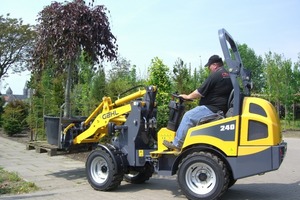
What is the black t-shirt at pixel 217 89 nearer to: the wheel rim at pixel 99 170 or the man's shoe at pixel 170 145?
the man's shoe at pixel 170 145

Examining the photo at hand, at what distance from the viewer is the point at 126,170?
7.98 m

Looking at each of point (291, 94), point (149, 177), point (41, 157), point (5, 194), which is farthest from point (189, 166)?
point (291, 94)

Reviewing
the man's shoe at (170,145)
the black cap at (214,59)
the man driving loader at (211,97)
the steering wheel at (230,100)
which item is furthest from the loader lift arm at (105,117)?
the steering wheel at (230,100)

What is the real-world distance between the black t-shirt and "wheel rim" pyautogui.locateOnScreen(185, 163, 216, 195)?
1.00m

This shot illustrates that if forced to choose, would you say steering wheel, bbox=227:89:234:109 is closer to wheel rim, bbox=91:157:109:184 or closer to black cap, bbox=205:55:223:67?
black cap, bbox=205:55:223:67

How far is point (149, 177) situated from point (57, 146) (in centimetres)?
211

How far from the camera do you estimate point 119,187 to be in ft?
27.2

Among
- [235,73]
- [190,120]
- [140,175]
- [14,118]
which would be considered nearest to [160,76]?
[140,175]

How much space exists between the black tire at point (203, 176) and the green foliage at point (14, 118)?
1375cm

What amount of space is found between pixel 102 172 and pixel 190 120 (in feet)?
7.23

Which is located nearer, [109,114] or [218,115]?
Answer: [218,115]

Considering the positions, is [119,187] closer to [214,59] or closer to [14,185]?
[14,185]

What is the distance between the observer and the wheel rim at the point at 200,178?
667 centimetres

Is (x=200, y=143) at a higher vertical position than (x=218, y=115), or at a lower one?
lower
